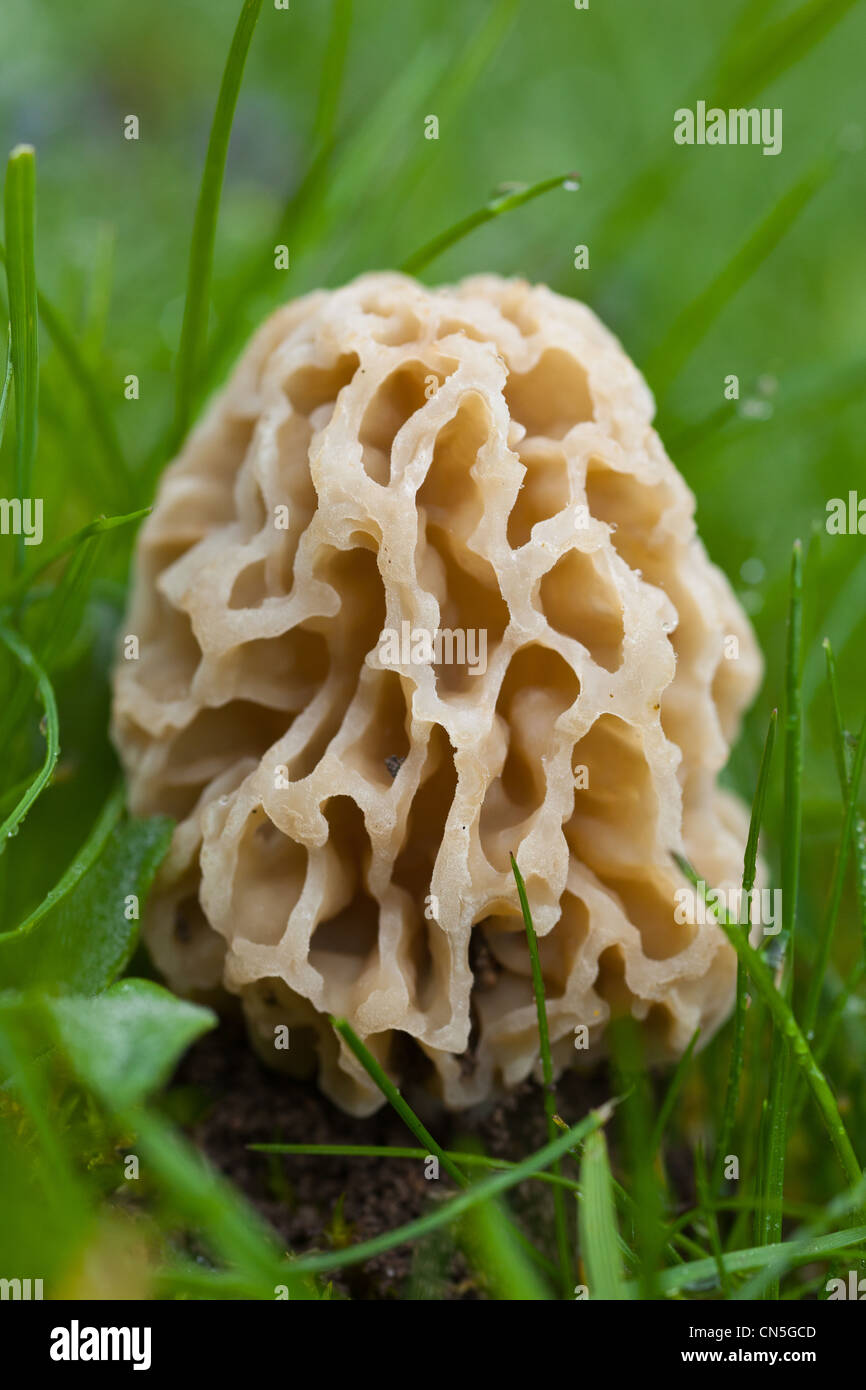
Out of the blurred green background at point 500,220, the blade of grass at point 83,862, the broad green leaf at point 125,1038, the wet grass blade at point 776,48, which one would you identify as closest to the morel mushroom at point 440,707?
the blade of grass at point 83,862

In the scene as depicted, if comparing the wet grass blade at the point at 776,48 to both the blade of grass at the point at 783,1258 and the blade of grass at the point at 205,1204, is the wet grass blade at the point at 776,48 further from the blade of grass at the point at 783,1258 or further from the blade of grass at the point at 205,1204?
the blade of grass at the point at 205,1204

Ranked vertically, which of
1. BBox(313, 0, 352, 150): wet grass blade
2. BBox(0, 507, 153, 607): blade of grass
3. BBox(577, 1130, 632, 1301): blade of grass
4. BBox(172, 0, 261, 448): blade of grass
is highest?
BBox(313, 0, 352, 150): wet grass blade

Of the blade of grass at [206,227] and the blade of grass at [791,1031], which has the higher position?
the blade of grass at [206,227]

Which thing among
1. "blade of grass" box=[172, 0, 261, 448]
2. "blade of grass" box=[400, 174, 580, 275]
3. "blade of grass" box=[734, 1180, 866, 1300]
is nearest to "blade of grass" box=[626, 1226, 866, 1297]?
"blade of grass" box=[734, 1180, 866, 1300]

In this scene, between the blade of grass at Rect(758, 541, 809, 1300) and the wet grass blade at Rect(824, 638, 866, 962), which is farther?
the wet grass blade at Rect(824, 638, 866, 962)

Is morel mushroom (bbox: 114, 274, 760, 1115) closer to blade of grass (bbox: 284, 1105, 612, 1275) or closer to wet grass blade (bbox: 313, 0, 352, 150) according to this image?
blade of grass (bbox: 284, 1105, 612, 1275)
